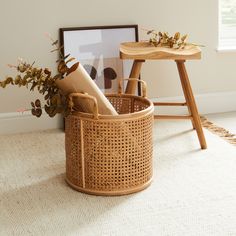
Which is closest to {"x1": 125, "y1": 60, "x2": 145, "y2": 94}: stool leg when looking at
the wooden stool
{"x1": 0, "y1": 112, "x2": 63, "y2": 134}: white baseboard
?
the wooden stool

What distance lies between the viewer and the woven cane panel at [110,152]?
7.03 ft

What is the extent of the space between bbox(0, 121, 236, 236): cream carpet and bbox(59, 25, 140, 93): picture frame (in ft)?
1.74

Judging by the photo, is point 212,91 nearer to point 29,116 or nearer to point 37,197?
point 29,116

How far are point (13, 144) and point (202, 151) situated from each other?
3.32 ft

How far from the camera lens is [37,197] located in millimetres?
2170

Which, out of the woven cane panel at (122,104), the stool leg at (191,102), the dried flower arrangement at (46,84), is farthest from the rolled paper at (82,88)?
the stool leg at (191,102)

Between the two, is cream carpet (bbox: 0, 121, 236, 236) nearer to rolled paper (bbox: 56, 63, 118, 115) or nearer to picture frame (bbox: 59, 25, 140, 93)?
rolled paper (bbox: 56, 63, 118, 115)

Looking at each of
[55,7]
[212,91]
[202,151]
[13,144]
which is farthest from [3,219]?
[212,91]

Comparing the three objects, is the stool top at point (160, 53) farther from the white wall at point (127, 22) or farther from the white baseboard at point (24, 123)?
the white baseboard at point (24, 123)

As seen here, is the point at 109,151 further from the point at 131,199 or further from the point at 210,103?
the point at 210,103

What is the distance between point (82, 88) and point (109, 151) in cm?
29

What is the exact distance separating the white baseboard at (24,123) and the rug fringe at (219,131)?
2.91ft

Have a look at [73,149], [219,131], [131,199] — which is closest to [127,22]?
[219,131]

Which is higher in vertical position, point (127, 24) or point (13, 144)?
point (127, 24)
